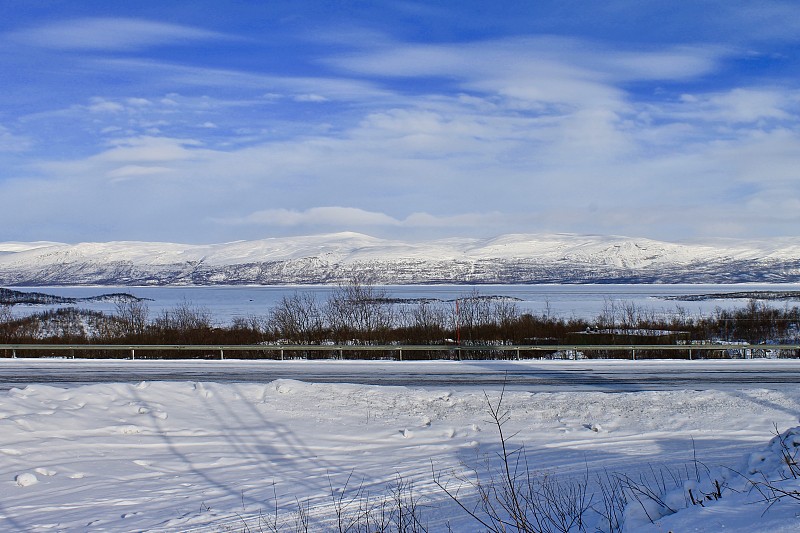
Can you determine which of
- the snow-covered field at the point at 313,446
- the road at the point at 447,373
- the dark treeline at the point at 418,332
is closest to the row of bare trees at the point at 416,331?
the dark treeline at the point at 418,332

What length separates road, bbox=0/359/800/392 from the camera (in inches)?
713

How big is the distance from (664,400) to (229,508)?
30.9 ft

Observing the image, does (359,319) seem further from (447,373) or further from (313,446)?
(313,446)

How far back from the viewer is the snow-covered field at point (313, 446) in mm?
7504

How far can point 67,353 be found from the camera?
99.6ft

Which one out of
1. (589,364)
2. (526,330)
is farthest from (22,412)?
(526,330)

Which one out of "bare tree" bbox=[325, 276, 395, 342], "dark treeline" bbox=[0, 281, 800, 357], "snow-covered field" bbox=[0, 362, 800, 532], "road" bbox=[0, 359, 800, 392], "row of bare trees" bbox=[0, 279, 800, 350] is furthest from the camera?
"bare tree" bbox=[325, 276, 395, 342]

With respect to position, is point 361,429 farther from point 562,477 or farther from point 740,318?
point 740,318

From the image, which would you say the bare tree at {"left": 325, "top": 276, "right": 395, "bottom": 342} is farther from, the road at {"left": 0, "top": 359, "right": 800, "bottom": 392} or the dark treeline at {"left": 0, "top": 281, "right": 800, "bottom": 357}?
the road at {"left": 0, "top": 359, "right": 800, "bottom": 392}

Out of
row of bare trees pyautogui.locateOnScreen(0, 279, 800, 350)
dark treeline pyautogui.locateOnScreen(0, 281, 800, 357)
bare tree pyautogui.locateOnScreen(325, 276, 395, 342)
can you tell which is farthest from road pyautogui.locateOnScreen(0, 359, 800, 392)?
bare tree pyautogui.locateOnScreen(325, 276, 395, 342)

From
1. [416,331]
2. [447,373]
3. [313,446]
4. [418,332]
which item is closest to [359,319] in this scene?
[416,331]

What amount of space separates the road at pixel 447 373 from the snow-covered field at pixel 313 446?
288 centimetres

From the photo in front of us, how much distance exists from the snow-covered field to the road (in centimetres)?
288

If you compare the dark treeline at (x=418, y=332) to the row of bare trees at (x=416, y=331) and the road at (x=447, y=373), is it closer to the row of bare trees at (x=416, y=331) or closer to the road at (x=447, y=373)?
the row of bare trees at (x=416, y=331)
